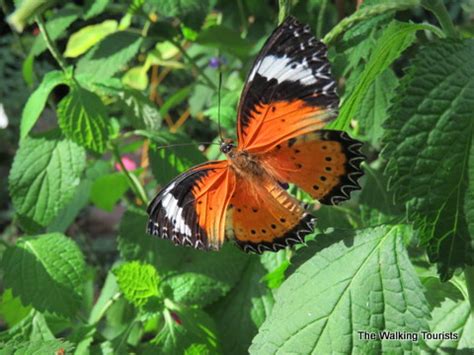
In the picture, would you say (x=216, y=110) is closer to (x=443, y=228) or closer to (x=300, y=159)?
(x=300, y=159)

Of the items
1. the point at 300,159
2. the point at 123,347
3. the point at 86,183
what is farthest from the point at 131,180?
the point at 300,159

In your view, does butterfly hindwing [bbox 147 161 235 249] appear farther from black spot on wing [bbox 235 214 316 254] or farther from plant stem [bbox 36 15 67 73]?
plant stem [bbox 36 15 67 73]

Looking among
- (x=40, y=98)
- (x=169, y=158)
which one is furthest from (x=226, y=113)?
(x=40, y=98)

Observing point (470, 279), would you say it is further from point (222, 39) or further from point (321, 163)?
point (222, 39)

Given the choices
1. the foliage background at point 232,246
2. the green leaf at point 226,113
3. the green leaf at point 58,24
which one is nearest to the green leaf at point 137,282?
the foliage background at point 232,246

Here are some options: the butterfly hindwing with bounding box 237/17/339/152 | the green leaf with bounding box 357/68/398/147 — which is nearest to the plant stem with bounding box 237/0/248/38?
the green leaf with bounding box 357/68/398/147
